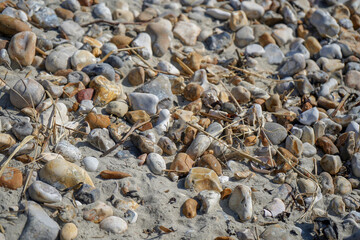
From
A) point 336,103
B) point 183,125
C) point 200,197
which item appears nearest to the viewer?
point 200,197

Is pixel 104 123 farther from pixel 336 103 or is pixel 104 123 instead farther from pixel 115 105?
pixel 336 103

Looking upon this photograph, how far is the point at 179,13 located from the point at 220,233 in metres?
2.23

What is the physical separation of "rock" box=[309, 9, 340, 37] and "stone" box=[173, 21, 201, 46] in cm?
118

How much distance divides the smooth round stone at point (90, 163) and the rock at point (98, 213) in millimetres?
269

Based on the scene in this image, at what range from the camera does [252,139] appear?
249 cm

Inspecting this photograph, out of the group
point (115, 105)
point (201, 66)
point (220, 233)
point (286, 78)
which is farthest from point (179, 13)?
point (220, 233)

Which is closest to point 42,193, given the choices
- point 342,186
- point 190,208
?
point 190,208

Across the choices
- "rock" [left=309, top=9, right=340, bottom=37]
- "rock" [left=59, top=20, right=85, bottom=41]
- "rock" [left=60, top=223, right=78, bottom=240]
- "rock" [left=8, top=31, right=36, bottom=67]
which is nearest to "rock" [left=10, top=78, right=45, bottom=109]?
"rock" [left=8, top=31, right=36, bottom=67]

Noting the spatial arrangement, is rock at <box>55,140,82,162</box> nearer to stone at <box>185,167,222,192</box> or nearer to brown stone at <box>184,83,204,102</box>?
stone at <box>185,167,222,192</box>

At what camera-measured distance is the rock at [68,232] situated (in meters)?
1.71

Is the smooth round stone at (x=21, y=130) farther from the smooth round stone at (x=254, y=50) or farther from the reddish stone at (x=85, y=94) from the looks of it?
the smooth round stone at (x=254, y=50)

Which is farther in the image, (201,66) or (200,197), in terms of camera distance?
(201,66)

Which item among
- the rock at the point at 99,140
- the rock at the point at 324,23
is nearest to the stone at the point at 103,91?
the rock at the point at 99,140

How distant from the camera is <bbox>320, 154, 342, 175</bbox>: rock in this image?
242 centimetres
